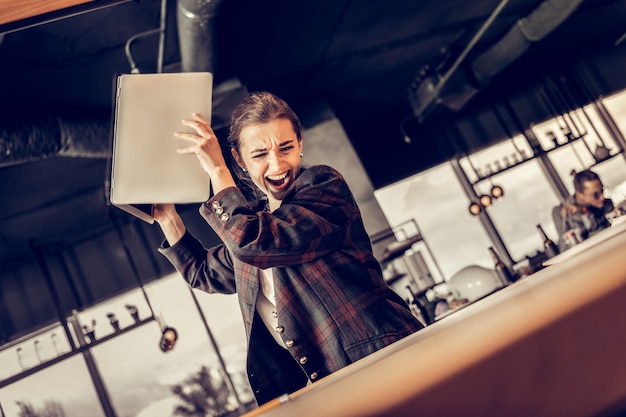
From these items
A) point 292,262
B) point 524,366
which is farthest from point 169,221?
point 524,366

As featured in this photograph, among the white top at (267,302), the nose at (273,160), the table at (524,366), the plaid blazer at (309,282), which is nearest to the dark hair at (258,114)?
the nose at (273,160)

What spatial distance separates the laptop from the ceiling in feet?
3.05

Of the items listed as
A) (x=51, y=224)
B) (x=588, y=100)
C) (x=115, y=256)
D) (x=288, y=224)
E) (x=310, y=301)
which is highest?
(x=51, y=224)

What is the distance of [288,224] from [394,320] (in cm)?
34

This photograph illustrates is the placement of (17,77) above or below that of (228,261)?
above

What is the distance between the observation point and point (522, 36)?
5.13 m

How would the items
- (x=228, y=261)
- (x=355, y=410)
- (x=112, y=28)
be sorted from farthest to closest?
1. (x=112, y=28)
2. (x=228, y=261)
3. (x=355, y=410)

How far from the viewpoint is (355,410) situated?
167 millimetres

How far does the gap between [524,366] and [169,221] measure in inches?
51.4

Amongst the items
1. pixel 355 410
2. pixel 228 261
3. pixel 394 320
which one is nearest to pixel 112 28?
pixel 228 261

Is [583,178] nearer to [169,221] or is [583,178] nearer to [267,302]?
[267,302]

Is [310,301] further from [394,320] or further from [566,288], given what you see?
[566,288]

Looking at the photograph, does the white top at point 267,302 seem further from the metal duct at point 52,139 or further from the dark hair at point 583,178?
the dark hair at point 583,178

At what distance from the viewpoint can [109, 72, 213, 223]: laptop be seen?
3.54ft
